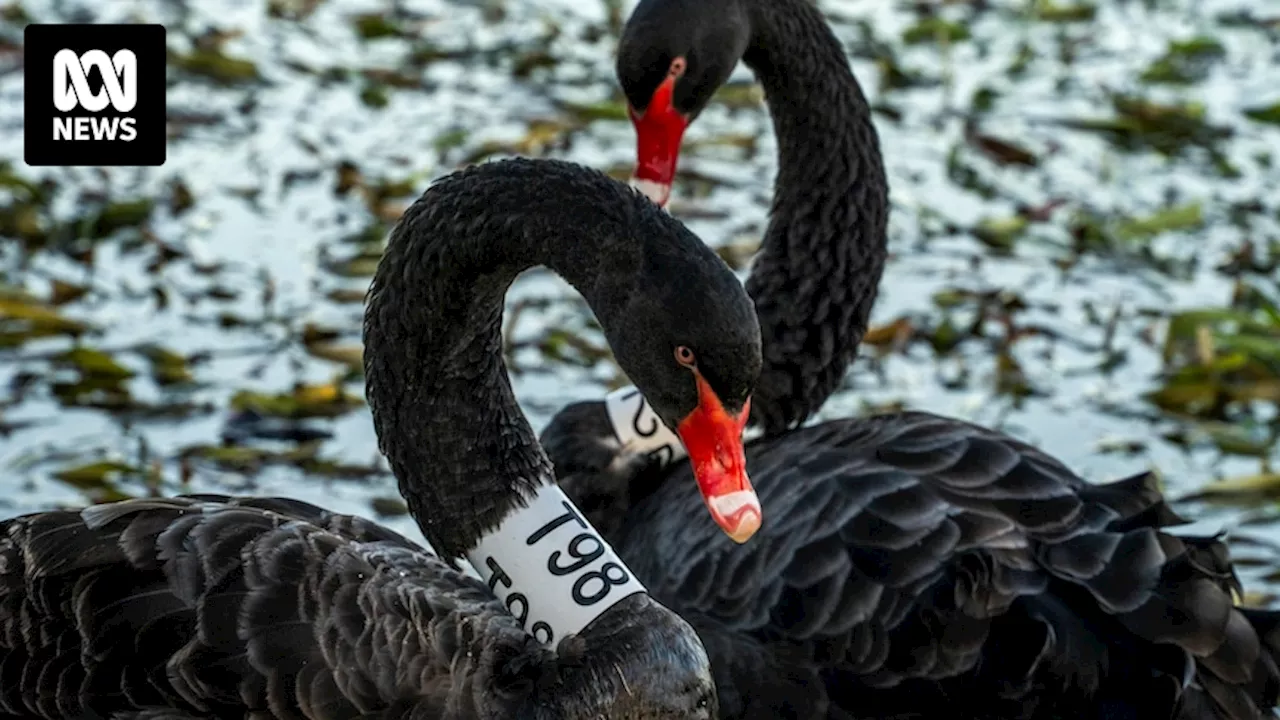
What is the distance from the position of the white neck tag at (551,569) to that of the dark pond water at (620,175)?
→ 1.44m

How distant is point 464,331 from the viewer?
119 inches

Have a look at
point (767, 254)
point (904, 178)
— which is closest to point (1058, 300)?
point (904, 178)

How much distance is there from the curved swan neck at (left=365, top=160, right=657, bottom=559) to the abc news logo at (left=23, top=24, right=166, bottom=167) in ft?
7.03

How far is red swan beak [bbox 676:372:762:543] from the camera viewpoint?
2.69 meters

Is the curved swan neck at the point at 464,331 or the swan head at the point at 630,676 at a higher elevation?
the curved swan neck at the point at 464,331

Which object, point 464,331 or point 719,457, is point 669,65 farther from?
point 719,457

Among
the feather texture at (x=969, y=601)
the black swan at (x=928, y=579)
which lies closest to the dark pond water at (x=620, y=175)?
the black swan at (x=928, y=579)

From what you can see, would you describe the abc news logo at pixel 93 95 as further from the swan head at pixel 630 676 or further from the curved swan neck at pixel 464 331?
the swan head at pixel 630 676

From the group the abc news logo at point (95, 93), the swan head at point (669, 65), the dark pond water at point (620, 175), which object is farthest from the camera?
the abc news logo at point (95, 93)

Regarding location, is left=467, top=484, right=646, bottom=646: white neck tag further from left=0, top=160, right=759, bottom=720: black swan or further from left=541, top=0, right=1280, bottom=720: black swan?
left=541, top=0, right=1280, bottom=720: black swan

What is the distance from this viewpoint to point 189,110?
6.41 metres

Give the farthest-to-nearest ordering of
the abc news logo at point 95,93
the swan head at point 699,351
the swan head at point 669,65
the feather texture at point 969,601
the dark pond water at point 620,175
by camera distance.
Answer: the abc news logo at point 95,93 → the dark pond water at point 620,175 → the swan head at point 669,65 → the feather texture at point 969,601 → the swan head at point 699,351

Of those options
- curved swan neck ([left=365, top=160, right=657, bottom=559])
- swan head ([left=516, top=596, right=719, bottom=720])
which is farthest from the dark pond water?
swan head ([left=516, top=596, right=719, bottom=720])

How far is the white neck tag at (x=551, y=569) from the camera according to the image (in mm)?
2846
